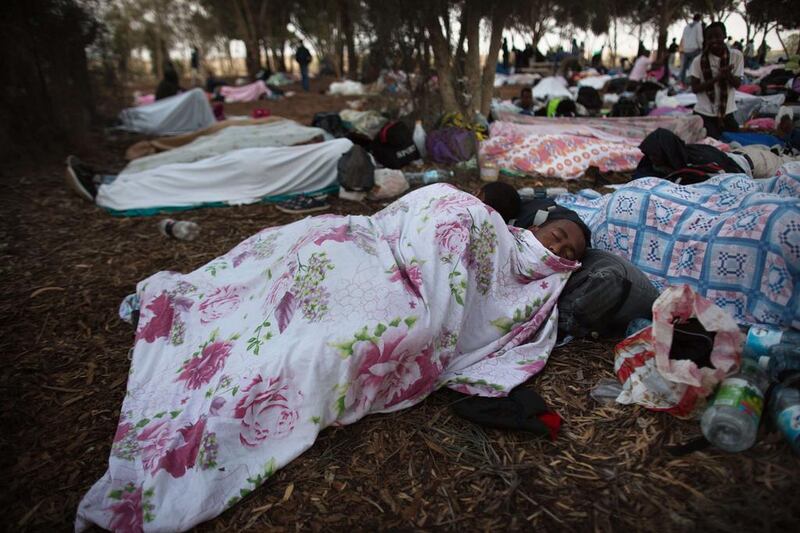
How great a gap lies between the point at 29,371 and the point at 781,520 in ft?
10.9

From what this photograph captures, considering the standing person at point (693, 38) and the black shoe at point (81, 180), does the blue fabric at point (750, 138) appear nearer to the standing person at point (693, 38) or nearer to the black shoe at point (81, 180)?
the standing person at point (693, 38)

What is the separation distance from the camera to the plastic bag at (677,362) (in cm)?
173

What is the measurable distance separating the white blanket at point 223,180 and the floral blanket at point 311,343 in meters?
2.69

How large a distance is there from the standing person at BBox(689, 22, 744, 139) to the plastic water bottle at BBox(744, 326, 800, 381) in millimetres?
4903

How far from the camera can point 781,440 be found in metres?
1.60

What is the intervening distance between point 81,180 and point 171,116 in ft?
15.1

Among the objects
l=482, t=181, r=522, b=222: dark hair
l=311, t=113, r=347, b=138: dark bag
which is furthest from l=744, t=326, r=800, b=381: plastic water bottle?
l=311, t=113, r=347, b=138: dark bag

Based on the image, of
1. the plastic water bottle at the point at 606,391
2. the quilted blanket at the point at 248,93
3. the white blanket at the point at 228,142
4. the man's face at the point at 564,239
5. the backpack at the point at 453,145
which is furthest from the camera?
the quilted blanket at the point at 248,93

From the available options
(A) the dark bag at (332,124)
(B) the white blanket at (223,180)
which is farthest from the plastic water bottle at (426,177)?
(A) the dark bag at (332,124)

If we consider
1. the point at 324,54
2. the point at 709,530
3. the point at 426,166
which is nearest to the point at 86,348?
the point at 709,530

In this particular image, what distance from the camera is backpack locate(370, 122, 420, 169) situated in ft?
19.0

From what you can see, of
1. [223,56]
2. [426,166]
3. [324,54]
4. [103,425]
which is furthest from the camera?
[223,56]

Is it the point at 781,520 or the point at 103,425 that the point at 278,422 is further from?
the point at 781,520

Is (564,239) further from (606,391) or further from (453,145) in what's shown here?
(453,145)
